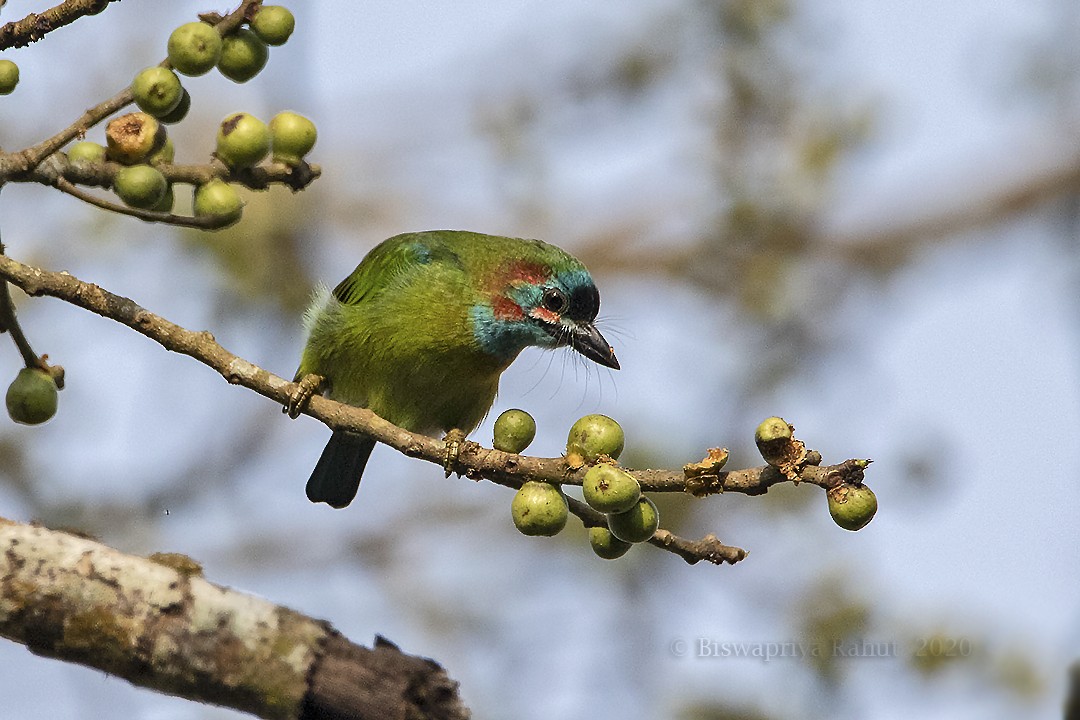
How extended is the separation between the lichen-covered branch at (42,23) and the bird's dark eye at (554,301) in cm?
202

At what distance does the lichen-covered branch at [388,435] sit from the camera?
198 centimetres

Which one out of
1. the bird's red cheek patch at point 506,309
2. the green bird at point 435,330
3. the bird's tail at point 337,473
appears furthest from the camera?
the bird's tail at point 337,473

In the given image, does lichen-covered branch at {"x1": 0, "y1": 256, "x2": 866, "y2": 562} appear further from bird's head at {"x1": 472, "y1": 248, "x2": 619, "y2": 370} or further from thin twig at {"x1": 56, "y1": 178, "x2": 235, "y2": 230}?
bird's head at {"x1": 472, "y1": 248, "x2": 619, "y2": 370}

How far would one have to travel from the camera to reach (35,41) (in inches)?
86.6

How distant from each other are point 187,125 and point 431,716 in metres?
7.07

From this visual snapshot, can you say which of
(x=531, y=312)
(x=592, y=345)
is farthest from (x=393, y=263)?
(x=592, y=345)

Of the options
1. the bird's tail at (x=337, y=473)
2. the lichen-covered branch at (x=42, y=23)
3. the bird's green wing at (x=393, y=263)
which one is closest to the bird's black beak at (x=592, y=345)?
the bird's green wing at (x=393, y=263)

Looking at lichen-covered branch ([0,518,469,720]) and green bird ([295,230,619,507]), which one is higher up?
green bird ([295,230,619,507])

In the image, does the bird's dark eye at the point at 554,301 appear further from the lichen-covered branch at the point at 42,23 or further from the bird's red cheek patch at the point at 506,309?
the lichen-covered branch at the point at 42,23

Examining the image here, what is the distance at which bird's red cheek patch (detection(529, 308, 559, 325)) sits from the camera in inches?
155

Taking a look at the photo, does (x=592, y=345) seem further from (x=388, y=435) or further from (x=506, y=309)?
(x=388, y=435)

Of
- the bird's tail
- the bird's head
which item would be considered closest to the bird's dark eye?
the bird's head

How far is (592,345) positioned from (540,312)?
207 millimetres

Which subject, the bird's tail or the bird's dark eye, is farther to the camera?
the bird's tail
